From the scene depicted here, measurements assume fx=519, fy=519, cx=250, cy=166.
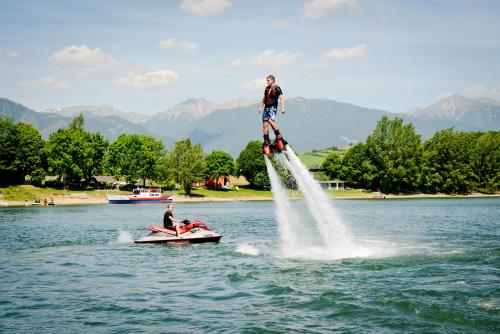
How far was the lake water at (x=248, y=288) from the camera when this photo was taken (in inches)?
817

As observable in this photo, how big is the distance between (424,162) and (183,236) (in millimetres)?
120383

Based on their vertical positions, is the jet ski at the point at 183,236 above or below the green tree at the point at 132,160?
below

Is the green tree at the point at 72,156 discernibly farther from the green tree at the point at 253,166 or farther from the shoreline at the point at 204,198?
the green tree at the point at 253,166

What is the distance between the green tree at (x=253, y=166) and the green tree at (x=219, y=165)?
451 cm

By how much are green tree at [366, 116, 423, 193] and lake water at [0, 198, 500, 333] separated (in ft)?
344

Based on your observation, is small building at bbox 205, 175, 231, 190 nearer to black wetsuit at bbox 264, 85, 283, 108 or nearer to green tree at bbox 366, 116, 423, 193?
green tree at bbox 366, 116, 423, 193

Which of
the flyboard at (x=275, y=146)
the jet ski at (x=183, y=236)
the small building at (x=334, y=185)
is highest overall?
the flyboard at (x=275, y=146)

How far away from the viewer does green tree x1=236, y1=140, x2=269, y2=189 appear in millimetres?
168038

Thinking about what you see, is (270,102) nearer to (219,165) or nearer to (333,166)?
(219,165)

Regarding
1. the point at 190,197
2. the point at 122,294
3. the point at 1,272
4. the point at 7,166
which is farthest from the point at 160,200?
the point at 122,294

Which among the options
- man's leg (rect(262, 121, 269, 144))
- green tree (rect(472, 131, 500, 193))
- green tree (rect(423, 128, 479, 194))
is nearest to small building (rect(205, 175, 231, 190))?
green tree (rect(423, 128, 479, 194))

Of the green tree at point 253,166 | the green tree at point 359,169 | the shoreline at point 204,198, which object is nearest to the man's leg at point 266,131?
the shoreline at point 204,198

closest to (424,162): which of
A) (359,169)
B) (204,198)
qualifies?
(359,169)

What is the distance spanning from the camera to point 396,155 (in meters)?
151
